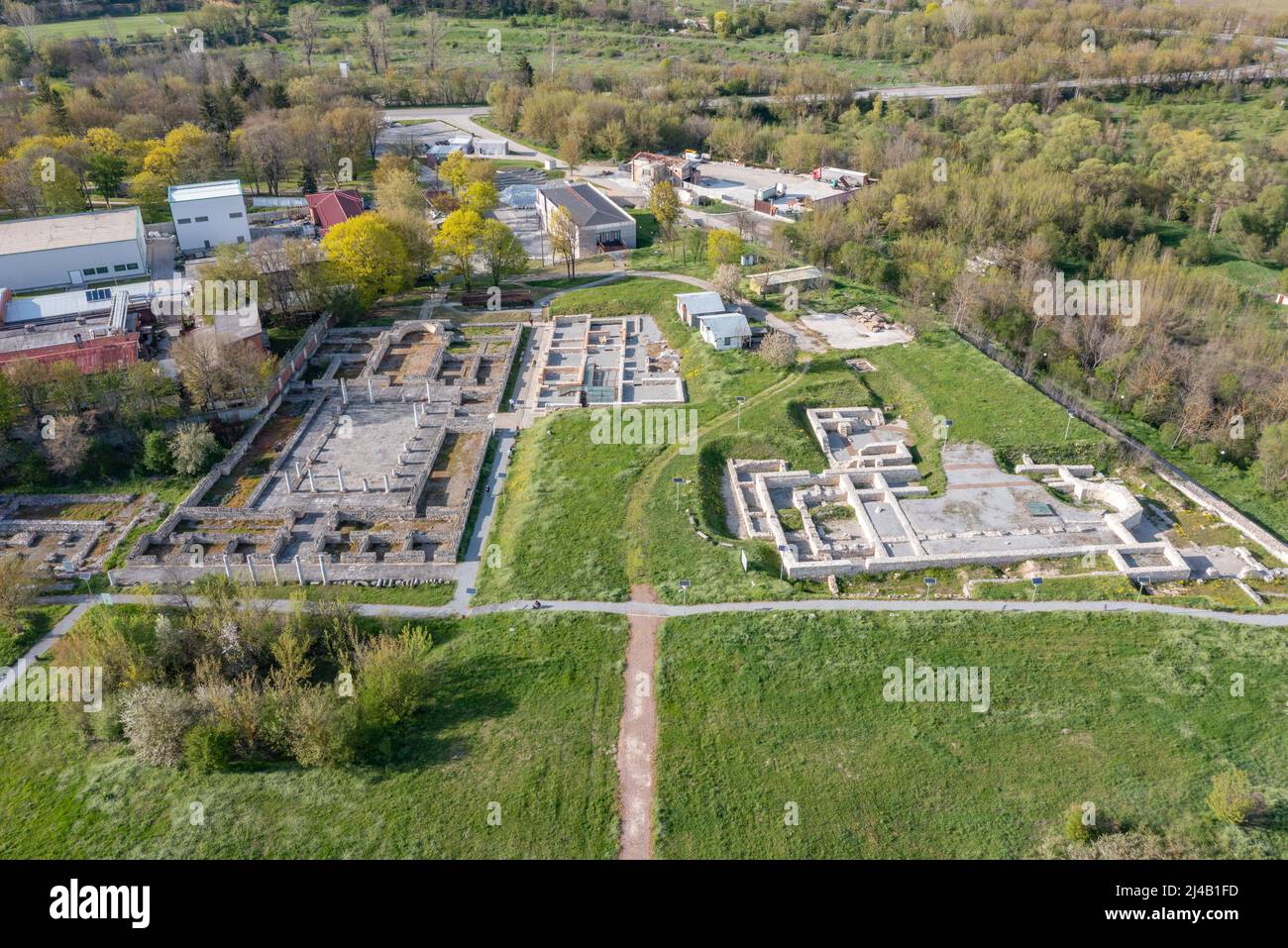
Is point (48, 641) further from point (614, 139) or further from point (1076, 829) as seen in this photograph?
point (614, 139)

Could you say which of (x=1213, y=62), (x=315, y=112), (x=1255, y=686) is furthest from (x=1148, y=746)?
(x=1213, y=62)

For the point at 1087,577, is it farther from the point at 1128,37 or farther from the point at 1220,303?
the point at 1128,37

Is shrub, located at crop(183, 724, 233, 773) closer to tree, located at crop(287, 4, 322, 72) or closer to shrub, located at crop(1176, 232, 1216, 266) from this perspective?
shrub, located at crop(1176, 232, 1216, 266)

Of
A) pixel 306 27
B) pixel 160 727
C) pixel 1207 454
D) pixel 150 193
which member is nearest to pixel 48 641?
pixel 160 727

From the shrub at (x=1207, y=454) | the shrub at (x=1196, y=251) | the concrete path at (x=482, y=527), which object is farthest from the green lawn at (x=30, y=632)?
the shrub at (x=1196, y=251)

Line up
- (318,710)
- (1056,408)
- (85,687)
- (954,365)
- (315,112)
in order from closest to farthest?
(318,710) < (85,687) < (1056,408) < (954,365) < (315,112)

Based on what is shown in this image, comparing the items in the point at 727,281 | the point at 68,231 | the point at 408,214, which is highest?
the point at 408,214

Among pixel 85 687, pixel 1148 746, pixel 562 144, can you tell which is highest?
pixel 562 144
